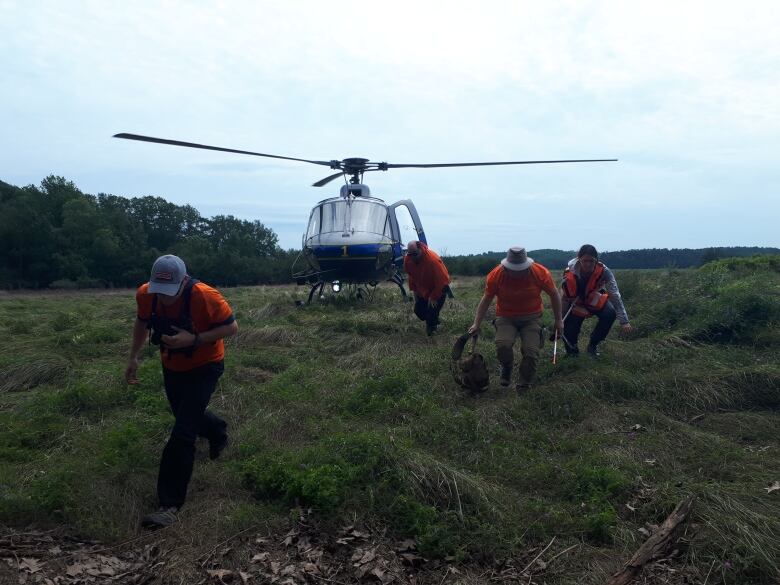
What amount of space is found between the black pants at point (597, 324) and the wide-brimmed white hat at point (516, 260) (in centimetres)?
147

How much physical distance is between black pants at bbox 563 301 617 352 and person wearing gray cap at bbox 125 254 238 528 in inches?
191

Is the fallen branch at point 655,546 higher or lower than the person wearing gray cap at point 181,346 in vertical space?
lower

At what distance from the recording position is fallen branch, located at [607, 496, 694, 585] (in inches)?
135

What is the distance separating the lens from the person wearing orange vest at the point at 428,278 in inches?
372

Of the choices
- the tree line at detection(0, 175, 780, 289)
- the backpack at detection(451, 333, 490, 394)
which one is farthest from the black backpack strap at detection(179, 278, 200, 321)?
the tree line at detection(0, 175, 780, 289)

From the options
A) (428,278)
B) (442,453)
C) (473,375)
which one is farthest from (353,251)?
(442,453)

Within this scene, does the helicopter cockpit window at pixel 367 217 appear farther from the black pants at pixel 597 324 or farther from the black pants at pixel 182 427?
the black pants at pixel 182 427

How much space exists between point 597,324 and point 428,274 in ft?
8.72

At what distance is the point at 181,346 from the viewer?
4.15 meters

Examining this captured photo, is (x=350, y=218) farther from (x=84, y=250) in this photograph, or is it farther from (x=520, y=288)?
(x=84, y=250)

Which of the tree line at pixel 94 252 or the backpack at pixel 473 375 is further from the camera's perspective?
the tree line at pixel 94 252

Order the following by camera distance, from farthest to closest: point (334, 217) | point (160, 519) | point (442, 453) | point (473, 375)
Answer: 1. point (334, 217)
2. point (473, 375)
3. point (442, 453)
4. point (160, 519)

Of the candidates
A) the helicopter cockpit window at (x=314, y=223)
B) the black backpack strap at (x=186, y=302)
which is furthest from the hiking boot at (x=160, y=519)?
the helicopter cockpit window at (x=314, y=223)

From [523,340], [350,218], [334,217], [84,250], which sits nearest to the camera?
[523,340]
